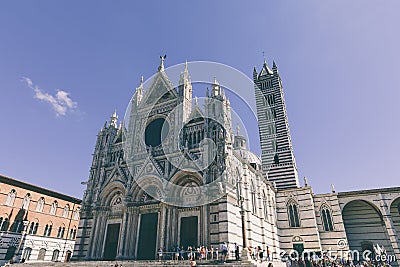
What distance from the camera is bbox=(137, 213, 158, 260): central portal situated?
21.1m

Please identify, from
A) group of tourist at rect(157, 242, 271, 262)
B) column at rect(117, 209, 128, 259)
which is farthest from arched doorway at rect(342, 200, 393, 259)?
column at rect(117, 209, 128, 259)

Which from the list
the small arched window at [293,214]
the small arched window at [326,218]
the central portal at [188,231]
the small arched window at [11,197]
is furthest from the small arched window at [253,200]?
the small arched window at [11,197]

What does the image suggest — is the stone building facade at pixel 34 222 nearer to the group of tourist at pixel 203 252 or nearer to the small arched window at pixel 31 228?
the small arched window at pixel 31 228

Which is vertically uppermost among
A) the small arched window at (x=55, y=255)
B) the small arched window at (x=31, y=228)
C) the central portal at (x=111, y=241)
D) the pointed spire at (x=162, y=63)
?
the pointed spire at (x=162, y=63)

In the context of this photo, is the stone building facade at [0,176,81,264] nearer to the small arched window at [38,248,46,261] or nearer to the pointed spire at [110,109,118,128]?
the small arched window at [38,248,46,261]

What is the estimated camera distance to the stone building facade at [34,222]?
25.5 metres

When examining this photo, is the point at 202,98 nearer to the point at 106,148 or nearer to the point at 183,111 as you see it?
the point at 183,111

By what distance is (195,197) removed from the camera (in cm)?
2077

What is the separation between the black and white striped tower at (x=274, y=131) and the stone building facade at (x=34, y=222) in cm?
2698

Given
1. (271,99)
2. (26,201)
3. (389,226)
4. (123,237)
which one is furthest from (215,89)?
(26,201)

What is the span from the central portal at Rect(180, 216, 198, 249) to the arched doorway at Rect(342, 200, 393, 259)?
20.7 meters

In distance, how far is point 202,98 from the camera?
24.8 meters

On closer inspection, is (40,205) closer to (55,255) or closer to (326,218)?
(55,255)

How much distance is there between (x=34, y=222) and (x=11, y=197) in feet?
13.3
